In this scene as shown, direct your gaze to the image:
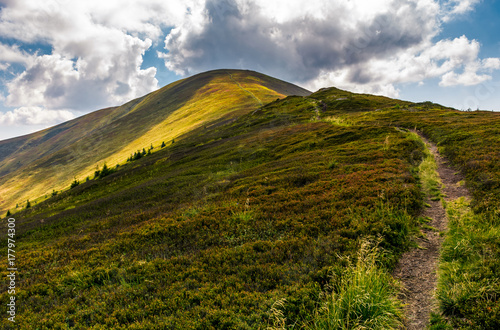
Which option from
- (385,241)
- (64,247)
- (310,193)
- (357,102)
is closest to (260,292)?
(385,241)

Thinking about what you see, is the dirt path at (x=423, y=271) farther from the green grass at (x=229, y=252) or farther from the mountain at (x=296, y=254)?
the green grass at (x=229, y=252)

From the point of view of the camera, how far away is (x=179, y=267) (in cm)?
942

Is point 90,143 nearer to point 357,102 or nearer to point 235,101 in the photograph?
point 235,101

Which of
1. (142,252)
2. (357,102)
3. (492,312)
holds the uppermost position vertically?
(357,102)

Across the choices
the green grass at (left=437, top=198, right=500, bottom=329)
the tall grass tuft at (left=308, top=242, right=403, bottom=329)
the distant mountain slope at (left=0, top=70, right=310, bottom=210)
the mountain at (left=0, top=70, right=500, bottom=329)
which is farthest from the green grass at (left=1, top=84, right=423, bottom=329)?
the distant mountain slope at (left=0, top=70, right=310, bottom=210)

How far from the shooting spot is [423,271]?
293 inches

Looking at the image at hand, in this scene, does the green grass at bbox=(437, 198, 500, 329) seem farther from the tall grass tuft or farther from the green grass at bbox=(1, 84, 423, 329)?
the green grass at bbox=(1, 84, 423, 329)

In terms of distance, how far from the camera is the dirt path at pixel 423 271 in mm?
5992

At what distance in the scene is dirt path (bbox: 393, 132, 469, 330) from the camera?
599cm

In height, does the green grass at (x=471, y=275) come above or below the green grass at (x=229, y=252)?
below

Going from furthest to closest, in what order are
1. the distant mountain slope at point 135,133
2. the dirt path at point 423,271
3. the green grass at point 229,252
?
the distant mountain slope at point 135,133, the green grass at point 229,252, the dirt path at point 423,271

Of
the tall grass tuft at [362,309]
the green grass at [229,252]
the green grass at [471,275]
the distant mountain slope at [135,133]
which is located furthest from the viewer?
the distant mountain slope at [135,133]

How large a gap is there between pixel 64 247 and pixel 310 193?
53.7 ft

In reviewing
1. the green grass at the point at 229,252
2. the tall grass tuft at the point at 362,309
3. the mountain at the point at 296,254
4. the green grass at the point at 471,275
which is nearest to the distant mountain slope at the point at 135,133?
the mountain at the point at 296,254
